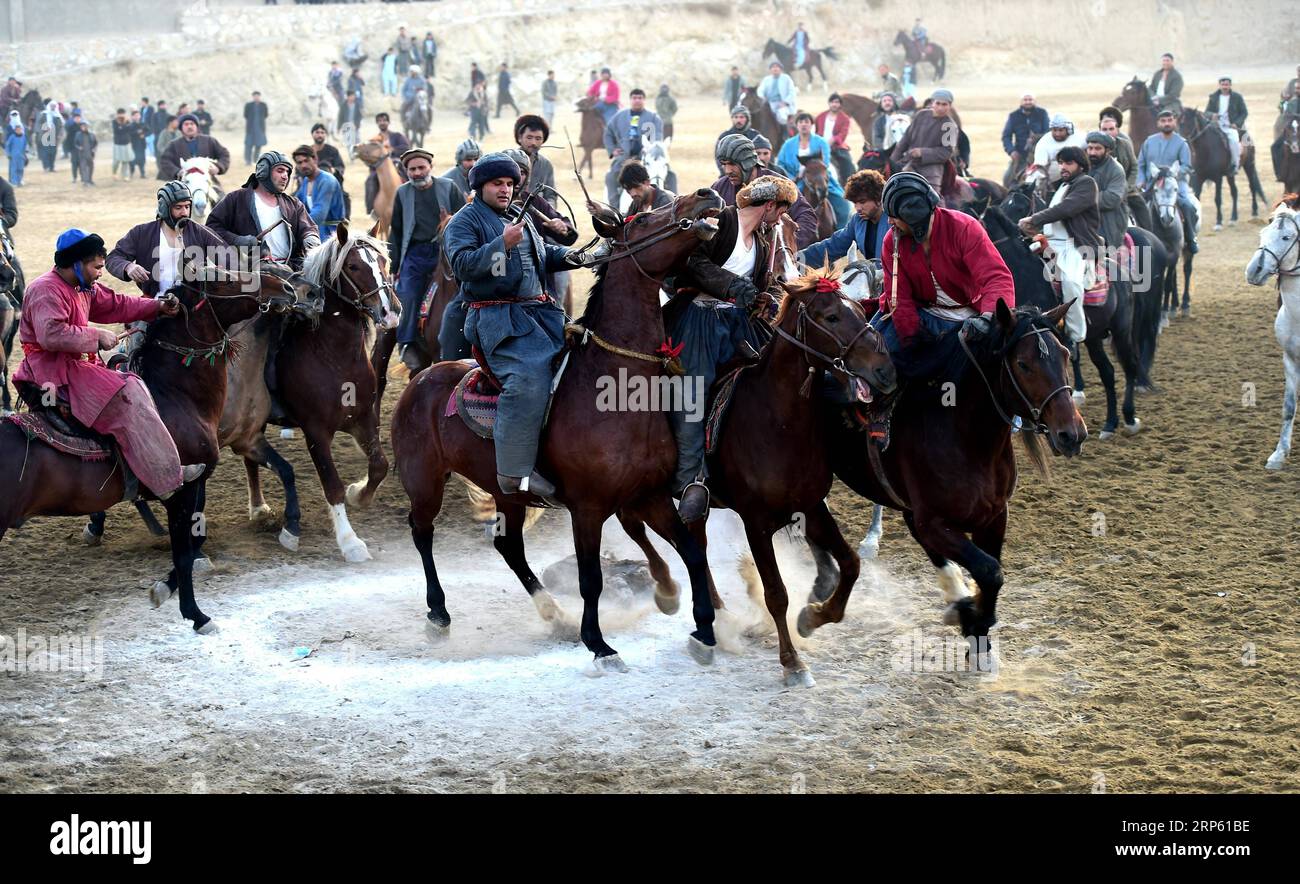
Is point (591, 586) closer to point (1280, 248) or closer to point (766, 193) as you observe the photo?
point (766, 193)

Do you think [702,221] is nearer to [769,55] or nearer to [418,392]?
[418,392]

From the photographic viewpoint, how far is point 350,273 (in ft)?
31.2

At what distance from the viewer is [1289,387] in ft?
35.4

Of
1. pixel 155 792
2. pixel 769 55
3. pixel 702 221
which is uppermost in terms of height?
pixel 769 55

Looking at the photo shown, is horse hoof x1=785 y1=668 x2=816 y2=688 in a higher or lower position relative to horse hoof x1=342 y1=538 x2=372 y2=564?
lower

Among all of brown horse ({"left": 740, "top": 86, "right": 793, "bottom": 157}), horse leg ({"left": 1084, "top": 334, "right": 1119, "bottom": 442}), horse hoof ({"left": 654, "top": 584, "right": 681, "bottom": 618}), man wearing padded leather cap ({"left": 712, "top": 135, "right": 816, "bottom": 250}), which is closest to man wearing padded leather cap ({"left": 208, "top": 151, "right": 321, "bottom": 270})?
man wearing padded leather cap ({"left": 712, "top": 135, "right": 816, "bottom": 250})

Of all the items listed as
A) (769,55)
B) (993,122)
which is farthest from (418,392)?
(769,55)

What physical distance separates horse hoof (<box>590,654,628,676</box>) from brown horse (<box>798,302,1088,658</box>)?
5.64 feet

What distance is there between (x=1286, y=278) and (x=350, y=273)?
729 centimetres

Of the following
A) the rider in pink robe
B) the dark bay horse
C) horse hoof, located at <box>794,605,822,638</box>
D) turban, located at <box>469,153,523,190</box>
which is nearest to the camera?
turban, located at <box>469,153,523,190</box>

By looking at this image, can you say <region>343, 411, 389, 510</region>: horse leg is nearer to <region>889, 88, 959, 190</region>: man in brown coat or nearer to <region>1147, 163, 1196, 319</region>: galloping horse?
<region>889, 88, 959, 190</region>: man in brown coat

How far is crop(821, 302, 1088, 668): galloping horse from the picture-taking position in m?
6.66

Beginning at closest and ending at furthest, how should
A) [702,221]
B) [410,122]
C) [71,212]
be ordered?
[702,221], [71,212], [410,122]

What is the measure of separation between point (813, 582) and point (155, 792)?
4197 mm
